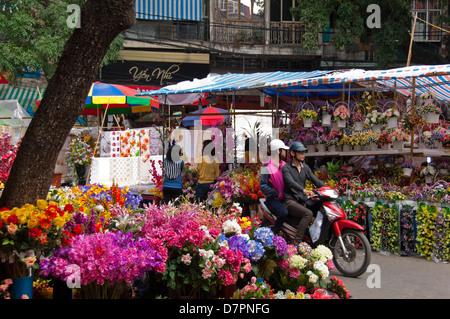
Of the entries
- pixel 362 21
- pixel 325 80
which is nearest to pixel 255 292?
pixel 325 80

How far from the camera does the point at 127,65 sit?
23.8 metres

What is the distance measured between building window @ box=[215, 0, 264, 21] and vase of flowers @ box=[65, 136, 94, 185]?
12.9m

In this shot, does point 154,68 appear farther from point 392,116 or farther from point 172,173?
point 392,116

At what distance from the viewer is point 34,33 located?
1895cm

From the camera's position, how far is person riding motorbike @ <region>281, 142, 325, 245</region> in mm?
7547

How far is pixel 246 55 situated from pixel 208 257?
21.1 meters

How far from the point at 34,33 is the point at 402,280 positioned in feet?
52.5

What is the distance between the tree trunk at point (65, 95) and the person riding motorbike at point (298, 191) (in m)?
3.80

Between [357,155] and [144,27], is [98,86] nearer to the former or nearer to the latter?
[357,155]

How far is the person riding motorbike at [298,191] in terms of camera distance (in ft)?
24.8

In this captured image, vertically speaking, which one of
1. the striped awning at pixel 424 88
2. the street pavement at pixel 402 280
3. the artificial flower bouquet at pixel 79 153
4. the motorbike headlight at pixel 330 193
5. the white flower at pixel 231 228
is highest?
the striped awning at pixel 424 88

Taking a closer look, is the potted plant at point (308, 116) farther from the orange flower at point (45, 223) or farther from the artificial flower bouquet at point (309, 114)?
the orange flower at point (45, 223)

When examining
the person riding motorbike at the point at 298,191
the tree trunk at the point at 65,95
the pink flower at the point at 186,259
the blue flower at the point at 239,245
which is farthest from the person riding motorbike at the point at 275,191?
the tree trunk at the point at 65,95
